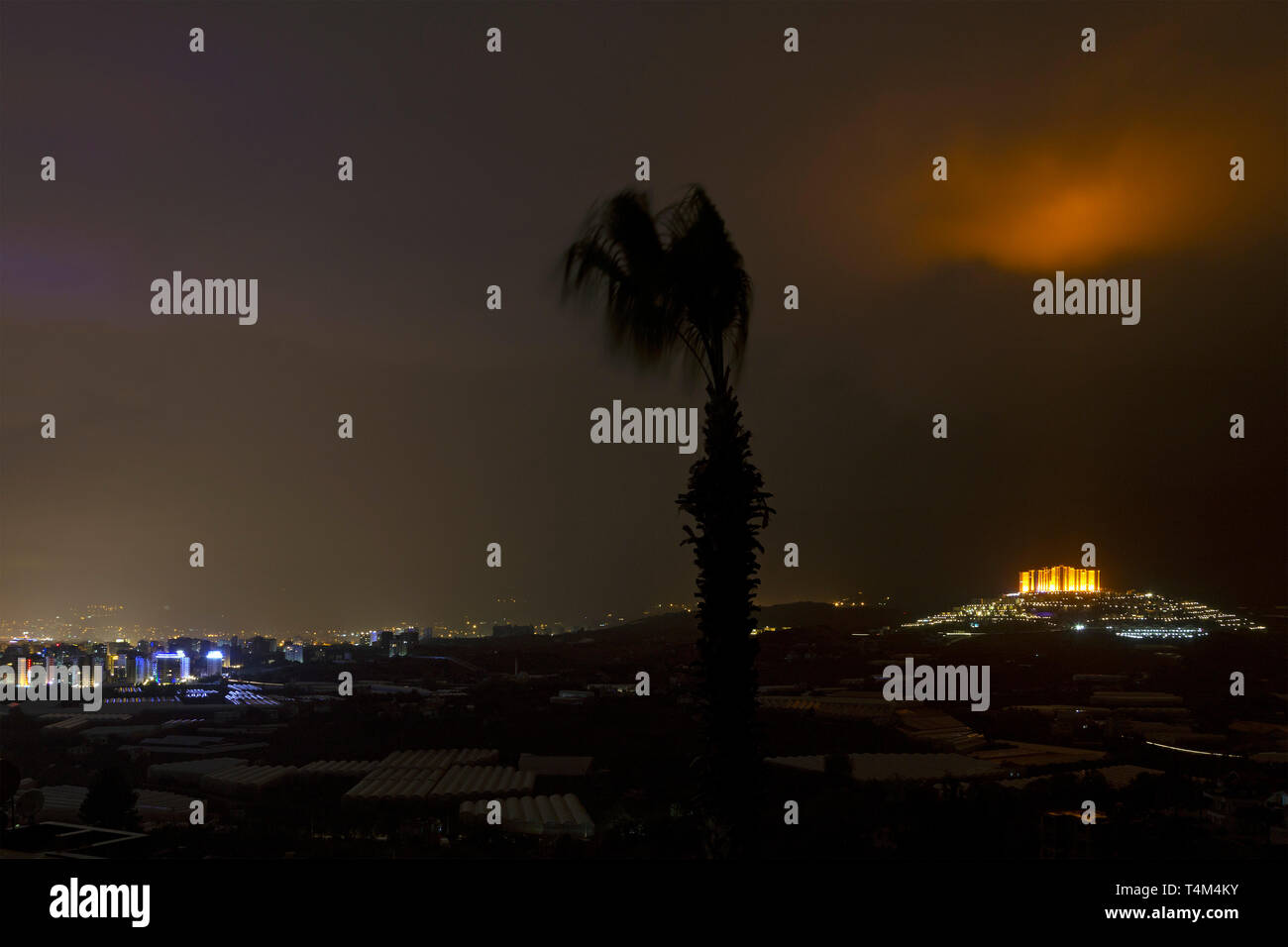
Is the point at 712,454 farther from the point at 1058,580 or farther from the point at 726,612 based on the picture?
the point at 1058,580

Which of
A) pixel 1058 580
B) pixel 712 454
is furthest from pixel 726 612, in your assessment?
pixel 1058 580

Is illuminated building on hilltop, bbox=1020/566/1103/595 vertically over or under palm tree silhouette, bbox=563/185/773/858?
under

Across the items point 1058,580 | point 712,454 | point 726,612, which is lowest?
point 1058,580

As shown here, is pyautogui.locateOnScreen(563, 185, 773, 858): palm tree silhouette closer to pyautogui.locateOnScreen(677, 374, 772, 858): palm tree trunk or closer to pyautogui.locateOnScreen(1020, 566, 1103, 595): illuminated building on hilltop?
pyautogui.locateOnScreen(677, 374, 772, 858): palm tree trunk

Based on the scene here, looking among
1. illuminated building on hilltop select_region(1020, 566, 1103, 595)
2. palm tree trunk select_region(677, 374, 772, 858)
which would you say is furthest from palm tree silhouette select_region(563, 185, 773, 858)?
illuminated building on hilltop select_region(1020, 566, 1103, 595)

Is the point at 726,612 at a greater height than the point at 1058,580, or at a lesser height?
greater

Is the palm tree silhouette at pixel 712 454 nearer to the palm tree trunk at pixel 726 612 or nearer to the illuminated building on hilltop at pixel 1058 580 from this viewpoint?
the palm tree trunk at pixel 726 612
